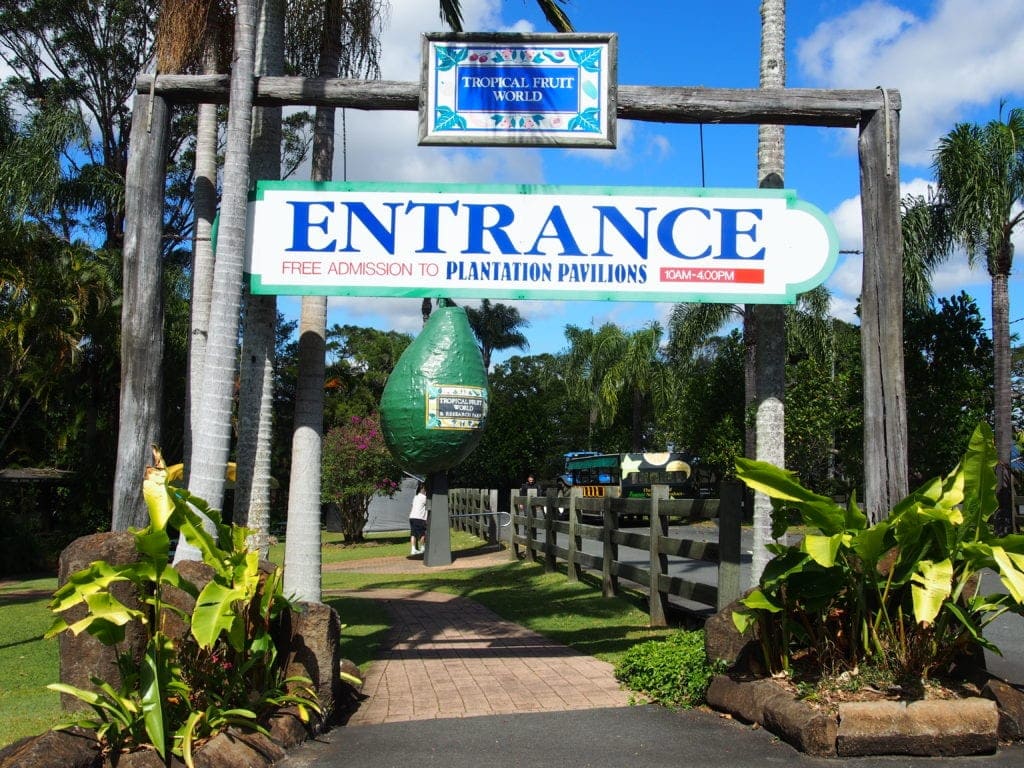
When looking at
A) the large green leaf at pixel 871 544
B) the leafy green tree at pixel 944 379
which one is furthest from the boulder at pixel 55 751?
the leafy green tree at pixel 944 379

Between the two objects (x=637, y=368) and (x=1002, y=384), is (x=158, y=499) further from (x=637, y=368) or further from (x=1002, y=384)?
(x=637, y=368)

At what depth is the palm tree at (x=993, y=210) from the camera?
21859mm

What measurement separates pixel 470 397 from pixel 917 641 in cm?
750

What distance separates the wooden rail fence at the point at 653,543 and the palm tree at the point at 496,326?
35.0 metres

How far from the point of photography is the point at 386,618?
34.9ft

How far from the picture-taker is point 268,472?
8.01 m

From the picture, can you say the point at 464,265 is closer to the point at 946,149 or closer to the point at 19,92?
the point at 946,149

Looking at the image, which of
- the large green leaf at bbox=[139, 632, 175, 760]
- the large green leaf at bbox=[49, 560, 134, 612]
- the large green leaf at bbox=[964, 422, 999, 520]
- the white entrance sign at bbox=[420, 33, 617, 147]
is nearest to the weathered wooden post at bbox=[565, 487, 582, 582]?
the white entrance sign at bbox=[420, 33, 617, 147]

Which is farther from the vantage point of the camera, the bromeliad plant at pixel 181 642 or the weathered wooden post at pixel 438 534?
the weathered wooden post at pixel 438 534

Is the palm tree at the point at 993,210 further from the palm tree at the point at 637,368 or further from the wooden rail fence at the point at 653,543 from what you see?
the palm tree at the point at 637,368

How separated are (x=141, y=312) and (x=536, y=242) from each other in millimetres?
2740

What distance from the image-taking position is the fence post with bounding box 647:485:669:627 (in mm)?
9703

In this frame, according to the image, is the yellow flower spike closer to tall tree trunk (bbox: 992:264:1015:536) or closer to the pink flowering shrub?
the pink flowering shrub

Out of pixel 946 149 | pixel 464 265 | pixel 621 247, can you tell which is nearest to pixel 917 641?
pixel 621 247
